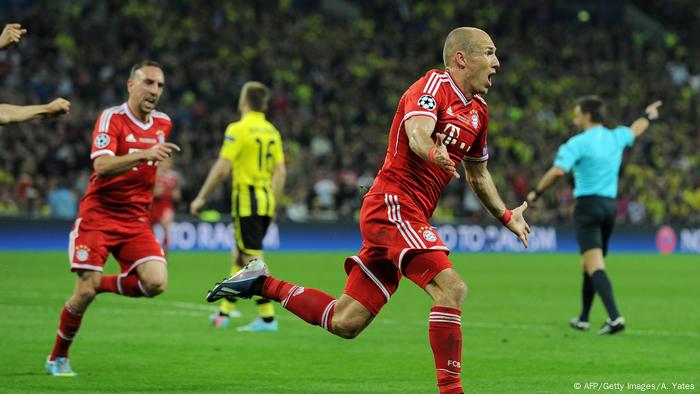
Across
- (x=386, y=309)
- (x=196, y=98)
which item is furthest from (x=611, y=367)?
(x=196, y=98)

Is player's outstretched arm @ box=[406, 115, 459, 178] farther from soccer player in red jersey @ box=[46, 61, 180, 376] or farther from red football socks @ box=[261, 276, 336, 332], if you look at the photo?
soccer player in red jersey @ box=[46, 61, 180, 376]

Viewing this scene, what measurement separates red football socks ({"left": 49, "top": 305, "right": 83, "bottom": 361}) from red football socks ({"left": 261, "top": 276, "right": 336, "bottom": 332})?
181cm

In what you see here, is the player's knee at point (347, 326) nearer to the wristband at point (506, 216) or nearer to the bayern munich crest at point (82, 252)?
the wristband at point (506, 216)

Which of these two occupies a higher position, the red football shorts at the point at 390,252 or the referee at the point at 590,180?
the referee at the point at 590,180

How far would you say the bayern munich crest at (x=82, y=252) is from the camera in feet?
29.2

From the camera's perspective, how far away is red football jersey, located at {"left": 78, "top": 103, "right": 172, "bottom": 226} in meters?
9.02

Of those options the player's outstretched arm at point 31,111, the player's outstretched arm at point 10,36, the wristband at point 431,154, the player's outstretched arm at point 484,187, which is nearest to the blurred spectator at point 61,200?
the player's outstretched arm at point 10,36

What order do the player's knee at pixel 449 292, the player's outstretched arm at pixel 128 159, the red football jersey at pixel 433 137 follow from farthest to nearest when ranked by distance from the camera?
the player's outstretched arm at pixel 128 159
the red football jersey at pixel 433 137
the player's knee at pixel 449 292

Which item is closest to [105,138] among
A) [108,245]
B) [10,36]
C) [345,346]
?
[108,245]

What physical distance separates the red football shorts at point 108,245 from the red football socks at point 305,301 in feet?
5.78

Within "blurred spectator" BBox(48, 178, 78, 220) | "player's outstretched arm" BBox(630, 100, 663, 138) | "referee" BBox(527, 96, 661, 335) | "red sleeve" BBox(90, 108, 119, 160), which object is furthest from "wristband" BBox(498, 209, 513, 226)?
"blurred spectator" BBox(48, 178, 78, 220)

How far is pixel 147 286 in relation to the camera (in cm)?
892

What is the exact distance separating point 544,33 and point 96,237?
3275 cm

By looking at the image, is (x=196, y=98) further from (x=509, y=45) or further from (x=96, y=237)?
(x=96, y=237)
